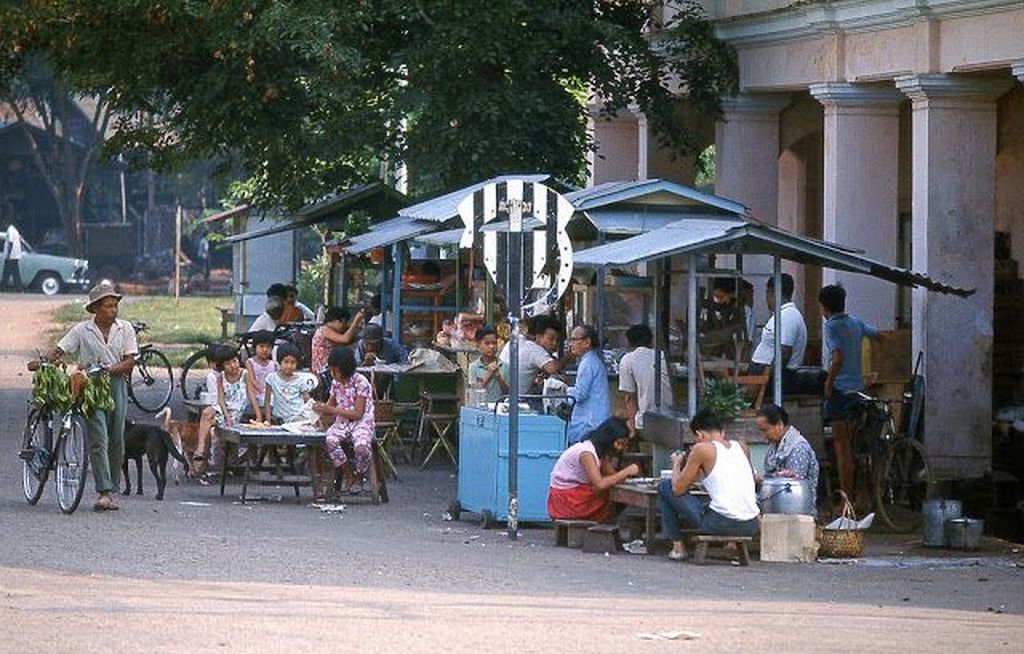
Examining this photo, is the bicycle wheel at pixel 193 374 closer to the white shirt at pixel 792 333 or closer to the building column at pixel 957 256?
the white shirt at pixel 792 333

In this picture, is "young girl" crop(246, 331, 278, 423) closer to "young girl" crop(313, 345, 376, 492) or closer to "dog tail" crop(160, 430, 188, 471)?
"dog tail" crop(160, 430, 188, 471)

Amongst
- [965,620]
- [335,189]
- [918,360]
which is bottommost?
[965,620]

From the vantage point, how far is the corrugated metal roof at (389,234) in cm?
2616

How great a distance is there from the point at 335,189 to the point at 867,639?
19.9 metres

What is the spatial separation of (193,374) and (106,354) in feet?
58.3


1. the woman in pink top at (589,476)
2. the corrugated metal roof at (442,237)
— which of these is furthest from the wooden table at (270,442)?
the corrugated metal roof at (442,237)

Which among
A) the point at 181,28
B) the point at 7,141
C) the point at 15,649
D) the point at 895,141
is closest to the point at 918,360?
the point at 895,141

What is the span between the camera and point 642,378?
20422 millimetres

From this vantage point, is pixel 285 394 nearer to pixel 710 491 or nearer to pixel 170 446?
pixel 170 446

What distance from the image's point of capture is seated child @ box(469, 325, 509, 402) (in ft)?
74.7

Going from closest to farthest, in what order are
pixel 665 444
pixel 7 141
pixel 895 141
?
pixel 665 444
pixel 895 141
pixel 7 141

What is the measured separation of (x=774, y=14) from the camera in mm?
28094

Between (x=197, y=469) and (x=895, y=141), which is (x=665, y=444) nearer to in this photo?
(x=197, y=469)

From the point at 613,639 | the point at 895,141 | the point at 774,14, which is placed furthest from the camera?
the point at 774,14
